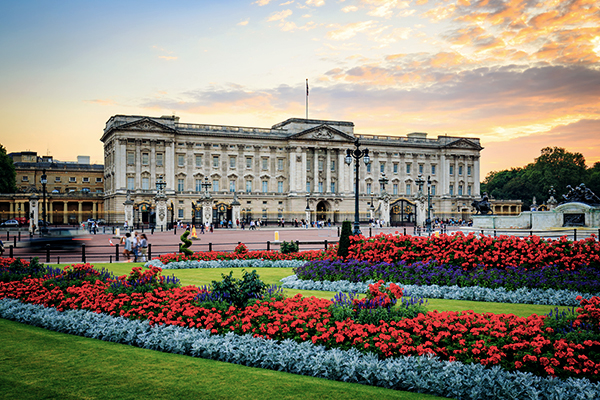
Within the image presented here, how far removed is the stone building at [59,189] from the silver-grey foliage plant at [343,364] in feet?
250

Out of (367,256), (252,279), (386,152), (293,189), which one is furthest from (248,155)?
(252,279)

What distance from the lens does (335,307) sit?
9.45m

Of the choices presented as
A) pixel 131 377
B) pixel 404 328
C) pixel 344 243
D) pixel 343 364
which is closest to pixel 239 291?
pixel 131 377

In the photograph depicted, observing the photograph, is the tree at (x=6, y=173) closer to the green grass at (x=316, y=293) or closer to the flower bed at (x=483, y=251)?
the green grass at (x=316, y=293)

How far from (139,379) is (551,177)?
122m

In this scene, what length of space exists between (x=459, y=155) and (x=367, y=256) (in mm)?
94327

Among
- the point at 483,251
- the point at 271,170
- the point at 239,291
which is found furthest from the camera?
the point at 271,170

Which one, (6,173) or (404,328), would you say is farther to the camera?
(6,173)

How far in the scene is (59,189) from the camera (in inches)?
3878

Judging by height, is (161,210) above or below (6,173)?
below

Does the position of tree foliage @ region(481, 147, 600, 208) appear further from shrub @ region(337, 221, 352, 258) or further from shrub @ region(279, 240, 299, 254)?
shrub @ region(337, 221, 352, 258)

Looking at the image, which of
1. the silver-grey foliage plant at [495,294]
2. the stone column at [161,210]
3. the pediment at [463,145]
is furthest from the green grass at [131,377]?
the pediment at [463,145]

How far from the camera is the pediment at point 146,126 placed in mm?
78750

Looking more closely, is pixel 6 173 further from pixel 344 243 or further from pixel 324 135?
pixel 344 243
